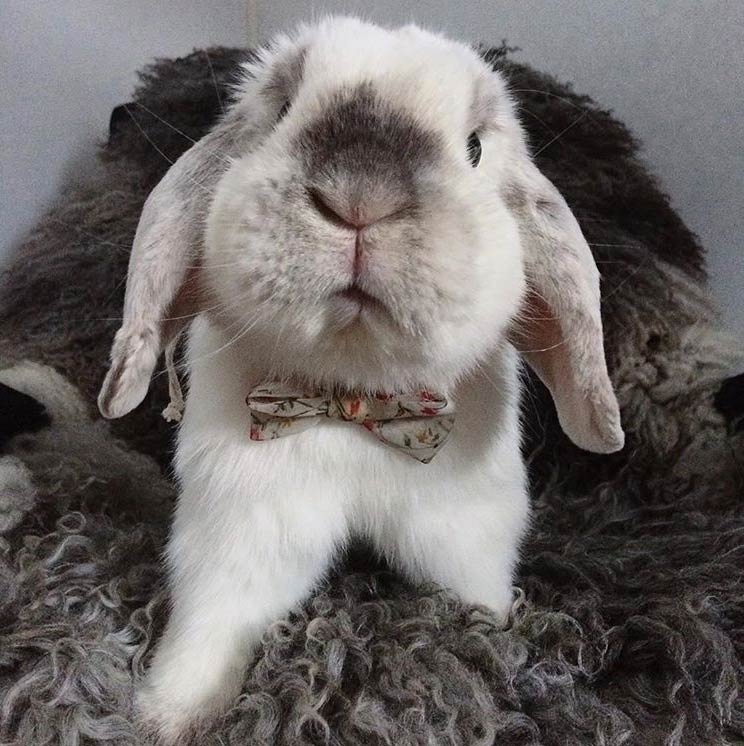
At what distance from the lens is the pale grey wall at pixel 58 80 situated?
1149 millimetres

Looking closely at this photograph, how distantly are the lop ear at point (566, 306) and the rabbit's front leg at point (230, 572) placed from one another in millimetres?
228

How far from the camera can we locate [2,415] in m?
0.96

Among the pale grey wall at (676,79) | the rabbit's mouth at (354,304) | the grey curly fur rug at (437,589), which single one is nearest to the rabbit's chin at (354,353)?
the rabbit's mouth at (354,304)

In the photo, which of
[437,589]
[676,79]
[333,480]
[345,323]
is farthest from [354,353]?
[676,79]

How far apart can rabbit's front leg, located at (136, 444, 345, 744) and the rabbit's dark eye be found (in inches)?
11.4

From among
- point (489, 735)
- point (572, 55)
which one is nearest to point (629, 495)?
point (489, 735)

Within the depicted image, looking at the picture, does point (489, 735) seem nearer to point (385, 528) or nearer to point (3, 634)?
point (385, 528)

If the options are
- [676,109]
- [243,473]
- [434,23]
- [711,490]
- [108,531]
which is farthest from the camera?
[434,23]

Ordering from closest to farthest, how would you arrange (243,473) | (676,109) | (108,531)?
(243,473) < (108,531) < (676,109)

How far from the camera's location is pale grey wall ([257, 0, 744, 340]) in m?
1.17

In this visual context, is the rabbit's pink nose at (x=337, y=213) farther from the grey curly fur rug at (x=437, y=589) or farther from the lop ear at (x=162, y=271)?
the grey curly fur rug at (x=437, y=589)

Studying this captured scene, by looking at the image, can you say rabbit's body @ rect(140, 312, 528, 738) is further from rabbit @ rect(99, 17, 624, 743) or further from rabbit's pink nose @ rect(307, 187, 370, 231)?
rabbit's pink nose @ rect(307, 187, 370, 231)

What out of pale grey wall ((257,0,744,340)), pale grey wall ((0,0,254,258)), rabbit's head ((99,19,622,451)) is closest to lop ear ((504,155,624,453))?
rabbit's head ((99,19,622,451))

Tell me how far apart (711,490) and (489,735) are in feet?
1.54
